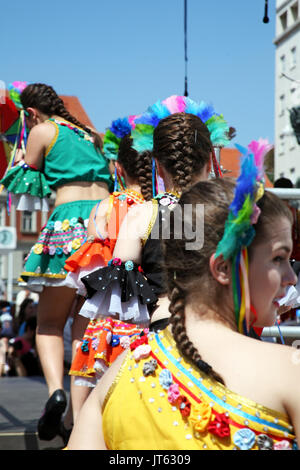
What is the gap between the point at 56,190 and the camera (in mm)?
4172

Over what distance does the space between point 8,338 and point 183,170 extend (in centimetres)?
916

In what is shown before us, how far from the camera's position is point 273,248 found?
154 centimetres

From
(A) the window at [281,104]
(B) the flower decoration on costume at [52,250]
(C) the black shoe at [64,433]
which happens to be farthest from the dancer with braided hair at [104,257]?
(A) the window at [281,104]

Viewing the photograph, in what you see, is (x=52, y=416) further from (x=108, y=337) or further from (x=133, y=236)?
(x=133, y=236)

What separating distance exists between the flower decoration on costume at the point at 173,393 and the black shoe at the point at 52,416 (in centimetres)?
230

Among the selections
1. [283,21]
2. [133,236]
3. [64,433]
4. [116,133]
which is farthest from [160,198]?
[283,21]

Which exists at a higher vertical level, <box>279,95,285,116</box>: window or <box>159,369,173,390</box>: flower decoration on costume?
<box>279,95,285,116</box>: window

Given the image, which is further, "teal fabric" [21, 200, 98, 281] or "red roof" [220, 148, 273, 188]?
"teal fabric" [21, 200, 98, 281]

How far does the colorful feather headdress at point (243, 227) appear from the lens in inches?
58.4

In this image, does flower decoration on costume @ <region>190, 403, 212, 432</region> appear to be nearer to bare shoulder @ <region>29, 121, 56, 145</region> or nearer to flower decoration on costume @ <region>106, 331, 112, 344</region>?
flower decoration on costume @ <region>106, 331, 112, 344</region>

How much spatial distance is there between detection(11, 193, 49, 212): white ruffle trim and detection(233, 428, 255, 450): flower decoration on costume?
2.89 metres

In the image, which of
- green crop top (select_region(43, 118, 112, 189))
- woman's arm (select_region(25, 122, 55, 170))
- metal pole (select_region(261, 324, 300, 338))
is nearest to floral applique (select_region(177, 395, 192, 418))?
metal pole (select_region(261, 324, 300, 338))

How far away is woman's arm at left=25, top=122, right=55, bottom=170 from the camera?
160 inches
